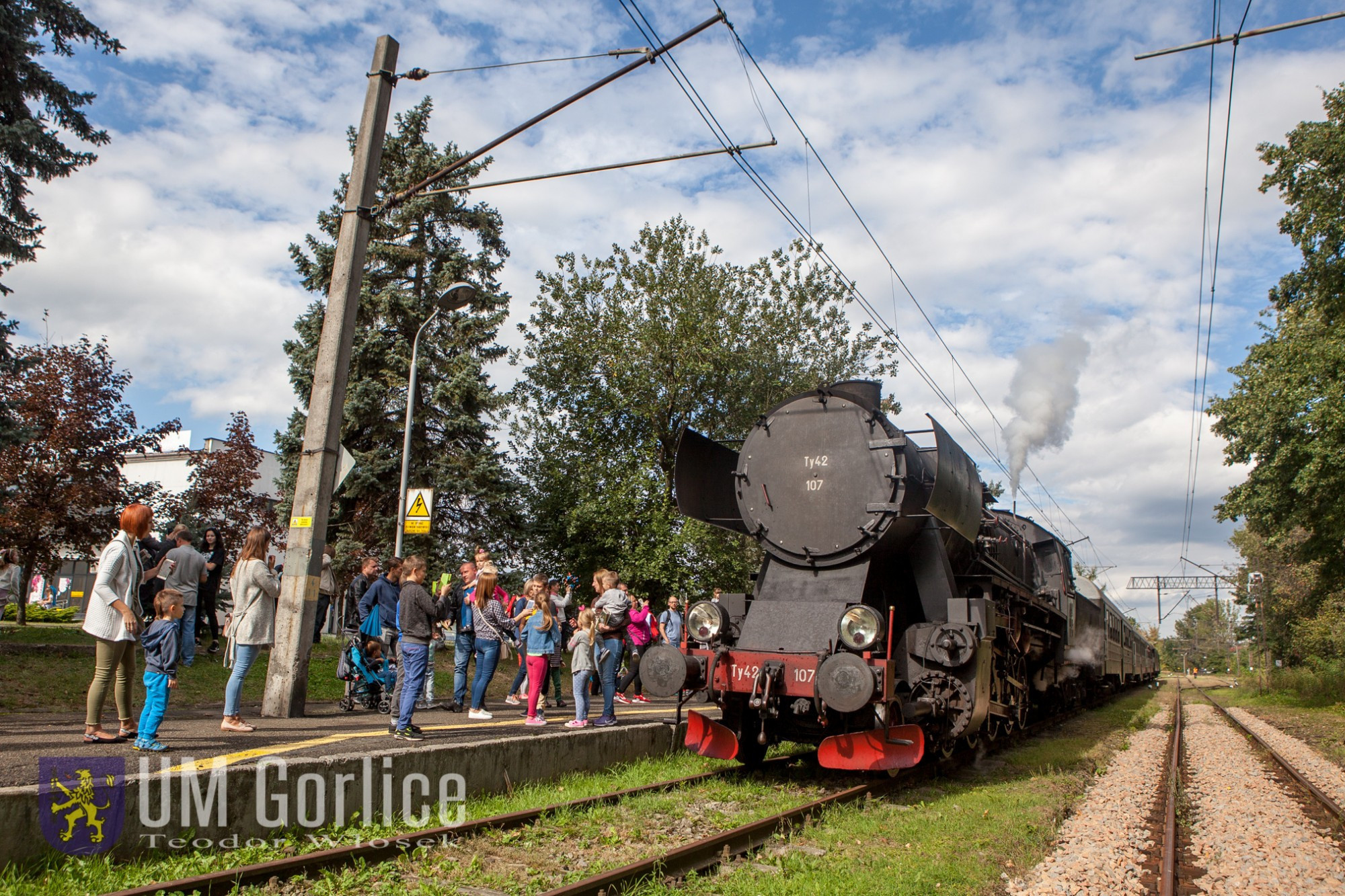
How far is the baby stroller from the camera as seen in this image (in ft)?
31.1

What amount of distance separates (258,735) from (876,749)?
4.95 m

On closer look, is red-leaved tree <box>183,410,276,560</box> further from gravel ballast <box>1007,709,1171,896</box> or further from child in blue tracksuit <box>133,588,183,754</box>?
gravel ballast <box>1007,709,1171,896</box>

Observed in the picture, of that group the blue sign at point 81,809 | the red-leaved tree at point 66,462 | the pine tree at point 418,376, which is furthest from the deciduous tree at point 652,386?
the blue sign at point 81,809

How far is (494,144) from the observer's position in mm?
8383

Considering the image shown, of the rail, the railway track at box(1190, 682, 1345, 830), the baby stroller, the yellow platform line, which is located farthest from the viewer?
the baby stroller

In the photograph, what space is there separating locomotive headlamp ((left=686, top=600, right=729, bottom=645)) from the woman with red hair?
4482mm

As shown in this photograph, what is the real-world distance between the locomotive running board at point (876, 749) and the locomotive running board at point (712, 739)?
0.94m

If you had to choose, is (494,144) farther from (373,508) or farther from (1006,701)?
(373,508)

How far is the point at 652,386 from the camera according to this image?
22.6 meters

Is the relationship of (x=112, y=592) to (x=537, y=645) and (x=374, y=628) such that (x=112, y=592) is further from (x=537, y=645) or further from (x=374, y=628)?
(x=537, y=645)

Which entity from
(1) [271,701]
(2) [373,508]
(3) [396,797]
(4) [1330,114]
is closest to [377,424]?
(2) [373,508]

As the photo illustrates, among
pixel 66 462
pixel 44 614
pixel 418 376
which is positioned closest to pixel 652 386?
pixel 418 376

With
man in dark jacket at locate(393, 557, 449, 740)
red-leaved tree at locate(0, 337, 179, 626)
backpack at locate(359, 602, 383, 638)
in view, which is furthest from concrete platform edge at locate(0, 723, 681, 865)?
red-leaved tree at locate(0, 337, 179, 626)

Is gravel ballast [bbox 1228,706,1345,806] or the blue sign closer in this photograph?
the blue sign
